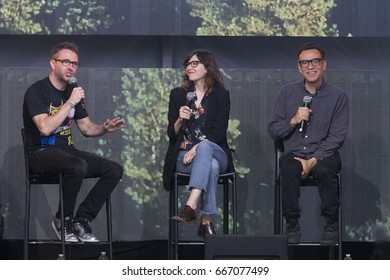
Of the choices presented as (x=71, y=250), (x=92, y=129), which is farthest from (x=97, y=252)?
(x=92, y=129)

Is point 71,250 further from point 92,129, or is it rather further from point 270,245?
point 270,245

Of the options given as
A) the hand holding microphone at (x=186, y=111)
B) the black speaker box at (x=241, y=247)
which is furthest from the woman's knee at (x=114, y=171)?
the black speaker box at (x=241, y=247)

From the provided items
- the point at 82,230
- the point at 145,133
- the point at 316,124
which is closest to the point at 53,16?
the point at 145,133

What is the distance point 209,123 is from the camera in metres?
5.68

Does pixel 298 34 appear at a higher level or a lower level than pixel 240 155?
higher

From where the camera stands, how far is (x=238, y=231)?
21.0ft

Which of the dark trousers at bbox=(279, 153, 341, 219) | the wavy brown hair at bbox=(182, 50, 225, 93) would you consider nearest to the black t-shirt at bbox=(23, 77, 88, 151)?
the wavy brown hair at bbox=(182, 50, 225, 93)

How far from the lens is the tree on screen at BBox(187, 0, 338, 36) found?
634cm

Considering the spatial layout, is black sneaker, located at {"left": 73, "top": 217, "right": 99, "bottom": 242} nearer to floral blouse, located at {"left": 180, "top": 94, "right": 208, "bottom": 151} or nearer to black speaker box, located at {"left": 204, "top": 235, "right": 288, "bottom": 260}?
floral blouse, located at {"left": 180, "top": 94, "right": 208, "bottom": 151}

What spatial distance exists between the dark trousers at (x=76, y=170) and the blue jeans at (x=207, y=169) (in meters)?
0.40

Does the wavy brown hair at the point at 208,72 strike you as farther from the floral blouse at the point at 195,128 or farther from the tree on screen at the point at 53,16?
the tree on screen at the point at 53,16

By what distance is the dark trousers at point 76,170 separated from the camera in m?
5.43
